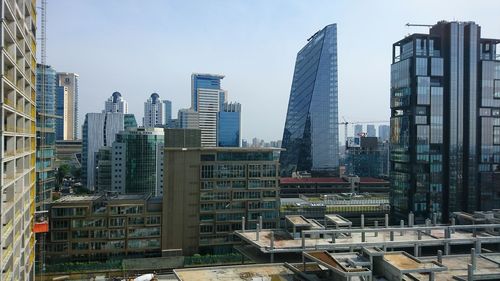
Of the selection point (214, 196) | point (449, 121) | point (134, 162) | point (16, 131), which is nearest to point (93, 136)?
point (134, 162)

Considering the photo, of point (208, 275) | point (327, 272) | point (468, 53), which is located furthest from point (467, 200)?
point (208, 275)

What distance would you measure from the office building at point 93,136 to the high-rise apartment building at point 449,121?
11415cm

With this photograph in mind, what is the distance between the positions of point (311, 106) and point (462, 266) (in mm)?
126595

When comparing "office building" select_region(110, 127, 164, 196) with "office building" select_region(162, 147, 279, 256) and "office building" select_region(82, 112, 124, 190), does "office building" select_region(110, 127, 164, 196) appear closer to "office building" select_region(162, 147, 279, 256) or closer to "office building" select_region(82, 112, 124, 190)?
"office building" select_region(82, 112, 124, 190)

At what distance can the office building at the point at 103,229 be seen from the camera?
65938 mm

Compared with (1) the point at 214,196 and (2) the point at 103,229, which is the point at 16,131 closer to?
(2) the point at 103,229

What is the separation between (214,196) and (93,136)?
111403 mm

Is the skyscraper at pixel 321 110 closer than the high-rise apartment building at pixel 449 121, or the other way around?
the high-rise apartment building at pixel 449 121

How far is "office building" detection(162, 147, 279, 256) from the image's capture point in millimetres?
69938

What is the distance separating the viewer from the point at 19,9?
28750mm

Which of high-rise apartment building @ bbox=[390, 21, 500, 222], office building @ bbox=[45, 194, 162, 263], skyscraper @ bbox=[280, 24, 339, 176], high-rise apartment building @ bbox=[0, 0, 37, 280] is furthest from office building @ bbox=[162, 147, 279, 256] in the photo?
skyscraper @ bbox=[280, 24, 339, 176]

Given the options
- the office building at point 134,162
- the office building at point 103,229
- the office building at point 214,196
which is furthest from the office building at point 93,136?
the office building at point 214,196

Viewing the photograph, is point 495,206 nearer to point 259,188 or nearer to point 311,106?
point 259,188

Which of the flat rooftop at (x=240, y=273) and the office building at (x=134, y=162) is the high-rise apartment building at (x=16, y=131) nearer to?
the flat rooftop at (x=240, y=273)
